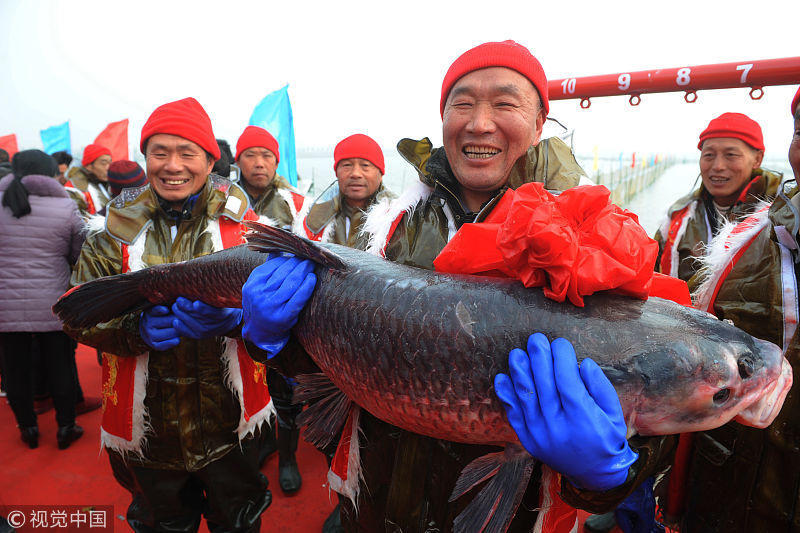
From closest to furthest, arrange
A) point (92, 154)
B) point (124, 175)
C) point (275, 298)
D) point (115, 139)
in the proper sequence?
point (275, 298) → point (124, 175) → point (92, 154) → point (115, 139)

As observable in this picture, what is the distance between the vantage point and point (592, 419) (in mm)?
982

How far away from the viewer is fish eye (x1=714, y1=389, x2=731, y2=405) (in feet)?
3.38

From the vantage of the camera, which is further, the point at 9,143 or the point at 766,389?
the point at 9,143

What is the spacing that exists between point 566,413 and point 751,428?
44.2 inches

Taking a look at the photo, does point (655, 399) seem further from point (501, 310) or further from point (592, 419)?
point (501, 310)

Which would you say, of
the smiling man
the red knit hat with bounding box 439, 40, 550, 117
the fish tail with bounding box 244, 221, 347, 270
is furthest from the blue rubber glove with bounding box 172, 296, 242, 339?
the smiling man

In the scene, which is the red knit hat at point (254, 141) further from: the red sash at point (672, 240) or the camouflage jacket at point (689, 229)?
the red sash at point (672, 240)

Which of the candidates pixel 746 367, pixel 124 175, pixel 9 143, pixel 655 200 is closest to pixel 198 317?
pixel 746 367

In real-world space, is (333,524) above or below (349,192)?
below

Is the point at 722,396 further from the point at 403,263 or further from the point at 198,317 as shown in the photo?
the point at 198,317

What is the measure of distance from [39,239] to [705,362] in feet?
16.1

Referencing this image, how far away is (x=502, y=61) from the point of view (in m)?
1.46

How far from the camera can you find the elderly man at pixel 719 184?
3.69 m

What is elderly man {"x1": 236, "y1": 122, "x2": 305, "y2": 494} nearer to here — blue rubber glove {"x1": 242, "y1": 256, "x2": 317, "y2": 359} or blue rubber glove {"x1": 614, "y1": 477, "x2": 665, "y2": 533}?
blue rubber glove {"x1": 242, "y1": 256, "x2": 317, "y2": 359}
